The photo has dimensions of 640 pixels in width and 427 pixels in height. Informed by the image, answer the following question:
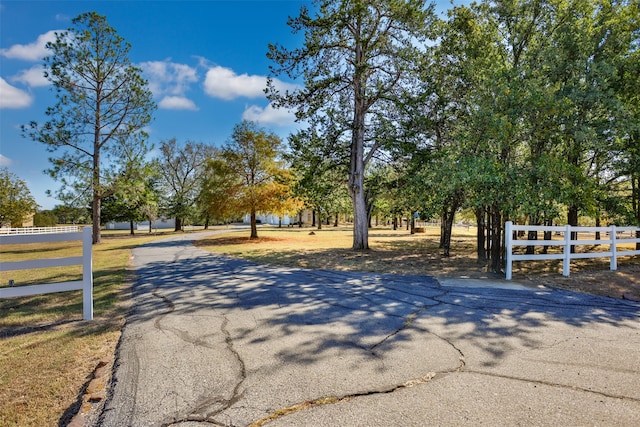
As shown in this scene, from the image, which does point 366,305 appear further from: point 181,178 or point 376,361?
point 181,178

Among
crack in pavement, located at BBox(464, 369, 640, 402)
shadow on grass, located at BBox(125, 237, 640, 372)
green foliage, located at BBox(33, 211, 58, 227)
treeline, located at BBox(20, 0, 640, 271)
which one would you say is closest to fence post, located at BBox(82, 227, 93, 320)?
shadow on grass, located at BBox(125, 237, 640, 372)

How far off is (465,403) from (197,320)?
3649 millimetres

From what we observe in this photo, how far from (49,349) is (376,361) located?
362 centimetres

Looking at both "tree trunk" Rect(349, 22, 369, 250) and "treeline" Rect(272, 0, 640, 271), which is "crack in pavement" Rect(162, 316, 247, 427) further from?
"tree trunk" Rect(349, 22, 369, 250)

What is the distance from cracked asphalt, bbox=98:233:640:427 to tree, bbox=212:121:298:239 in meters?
16.7

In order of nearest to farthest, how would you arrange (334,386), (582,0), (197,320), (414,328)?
(334,386)
(414,328)
(197,320)
(582,0)

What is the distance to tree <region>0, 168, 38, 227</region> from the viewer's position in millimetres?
29380

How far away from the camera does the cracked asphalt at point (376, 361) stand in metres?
2.52

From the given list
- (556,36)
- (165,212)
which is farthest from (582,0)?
(165,212)

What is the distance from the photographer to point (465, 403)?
2623mm

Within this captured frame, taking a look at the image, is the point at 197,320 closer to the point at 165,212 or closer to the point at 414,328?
the point at 414,328

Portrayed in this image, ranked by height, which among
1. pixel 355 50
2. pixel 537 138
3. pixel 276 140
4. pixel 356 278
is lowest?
pixel 356 278

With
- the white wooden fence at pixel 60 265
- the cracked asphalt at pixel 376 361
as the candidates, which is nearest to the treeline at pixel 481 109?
the cracked asphalt at pixel 376 361

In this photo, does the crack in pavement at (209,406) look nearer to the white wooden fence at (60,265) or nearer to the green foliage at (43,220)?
the white wooden fence at (60,265)
